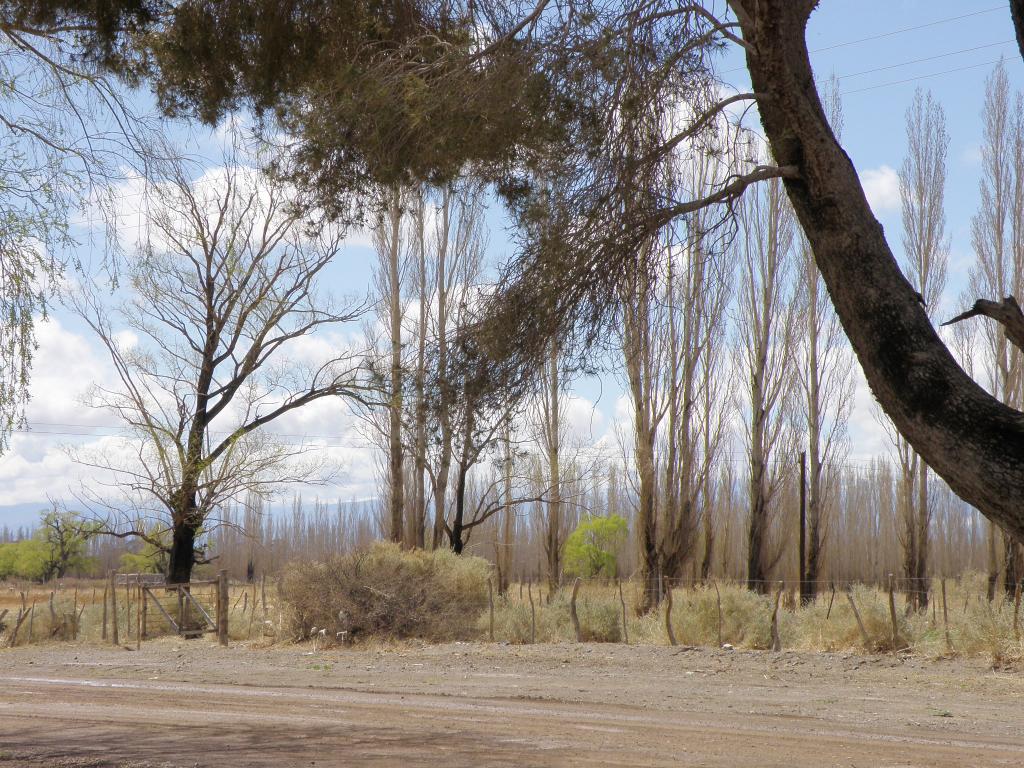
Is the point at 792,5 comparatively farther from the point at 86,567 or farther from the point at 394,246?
the point at 86,567

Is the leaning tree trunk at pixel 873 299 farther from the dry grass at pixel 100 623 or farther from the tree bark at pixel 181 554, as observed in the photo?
the tree bark at pixel 181 554

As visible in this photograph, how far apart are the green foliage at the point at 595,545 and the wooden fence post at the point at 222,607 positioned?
101 ft

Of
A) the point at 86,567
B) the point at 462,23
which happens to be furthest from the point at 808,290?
the point at 86,567

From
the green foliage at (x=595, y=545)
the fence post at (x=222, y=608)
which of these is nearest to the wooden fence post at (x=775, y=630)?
the fence post at (x=222, y=608)

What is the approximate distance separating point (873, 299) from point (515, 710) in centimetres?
753

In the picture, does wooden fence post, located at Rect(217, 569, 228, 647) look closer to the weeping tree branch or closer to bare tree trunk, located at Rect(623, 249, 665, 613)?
bare tree trunk, located at Rect(623, 249, 665, 613)

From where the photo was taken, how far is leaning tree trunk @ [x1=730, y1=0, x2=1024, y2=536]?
4914 mm

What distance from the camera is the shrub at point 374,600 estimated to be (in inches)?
781

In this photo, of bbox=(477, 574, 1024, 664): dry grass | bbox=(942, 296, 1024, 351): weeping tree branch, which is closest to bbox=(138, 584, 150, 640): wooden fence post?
bbox=(477, 574, 1024, 664): dry grass

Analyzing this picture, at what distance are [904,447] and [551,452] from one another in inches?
412

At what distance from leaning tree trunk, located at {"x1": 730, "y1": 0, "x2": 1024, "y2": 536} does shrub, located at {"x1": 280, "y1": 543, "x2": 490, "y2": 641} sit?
50.7 feet

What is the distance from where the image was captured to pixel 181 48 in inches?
302

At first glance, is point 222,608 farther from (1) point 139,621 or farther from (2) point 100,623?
(2) point 100,623

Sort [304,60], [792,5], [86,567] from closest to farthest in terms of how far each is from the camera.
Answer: [792,5] → [304,60] → [86,567]
